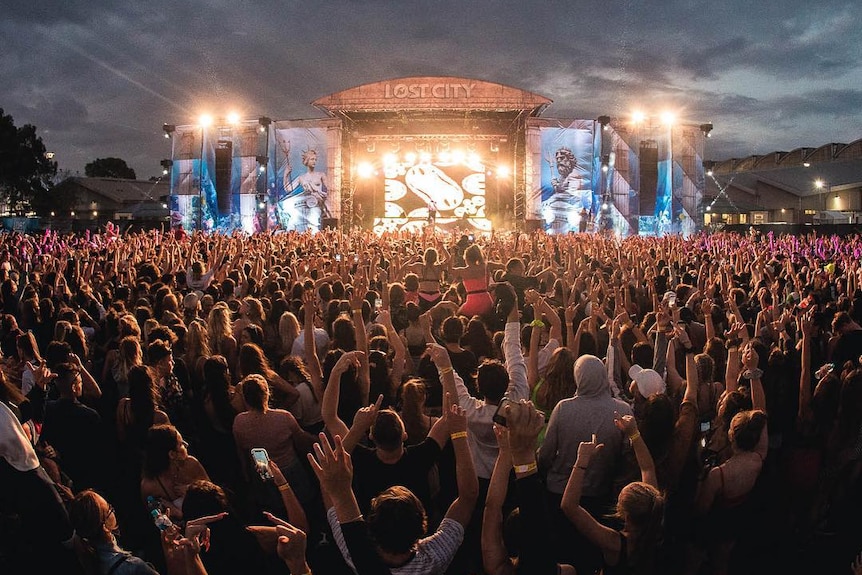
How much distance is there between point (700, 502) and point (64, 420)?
11.6 feet

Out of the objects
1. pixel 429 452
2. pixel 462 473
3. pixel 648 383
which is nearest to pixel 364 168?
pixel 648 383

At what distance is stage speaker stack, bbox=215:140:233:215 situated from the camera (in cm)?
3228

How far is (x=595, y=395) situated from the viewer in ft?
12.5

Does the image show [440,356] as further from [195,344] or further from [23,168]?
[23,168]

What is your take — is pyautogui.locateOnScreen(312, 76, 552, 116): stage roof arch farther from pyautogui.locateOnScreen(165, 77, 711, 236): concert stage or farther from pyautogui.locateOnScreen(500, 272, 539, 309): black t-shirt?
pyautogui.locateOnScreen(500, 272, 539, 309): black t-shirt

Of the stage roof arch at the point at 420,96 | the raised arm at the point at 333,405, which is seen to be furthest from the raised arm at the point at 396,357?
the stage roof arch at the point at 420,96

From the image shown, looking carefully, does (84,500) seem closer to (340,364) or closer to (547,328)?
(340,364)

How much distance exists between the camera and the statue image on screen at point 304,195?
30.4 m

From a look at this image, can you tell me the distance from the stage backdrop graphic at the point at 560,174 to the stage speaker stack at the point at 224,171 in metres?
13.6

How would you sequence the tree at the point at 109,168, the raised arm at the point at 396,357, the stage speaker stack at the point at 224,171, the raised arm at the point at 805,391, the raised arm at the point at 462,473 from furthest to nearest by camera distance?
the tree at the point at 109,168 → the stage speaker stack at the point at 224,171 → the raised arm at the point at 396,357 → the raised arm at the point at 805,391 → the raised arm at the point at 462,473

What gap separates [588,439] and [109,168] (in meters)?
97.6

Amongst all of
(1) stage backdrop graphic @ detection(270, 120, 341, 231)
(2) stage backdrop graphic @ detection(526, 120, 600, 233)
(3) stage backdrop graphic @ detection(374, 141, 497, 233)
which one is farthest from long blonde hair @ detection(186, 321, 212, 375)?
(2) stage backdrop graphic @ detection(526, 120, 600, 233)

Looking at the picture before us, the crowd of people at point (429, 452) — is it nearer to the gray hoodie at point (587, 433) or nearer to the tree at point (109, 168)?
the gray hoodie at point (587, 433)

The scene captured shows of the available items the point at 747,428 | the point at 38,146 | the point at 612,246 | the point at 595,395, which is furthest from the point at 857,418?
the point at 38,146
